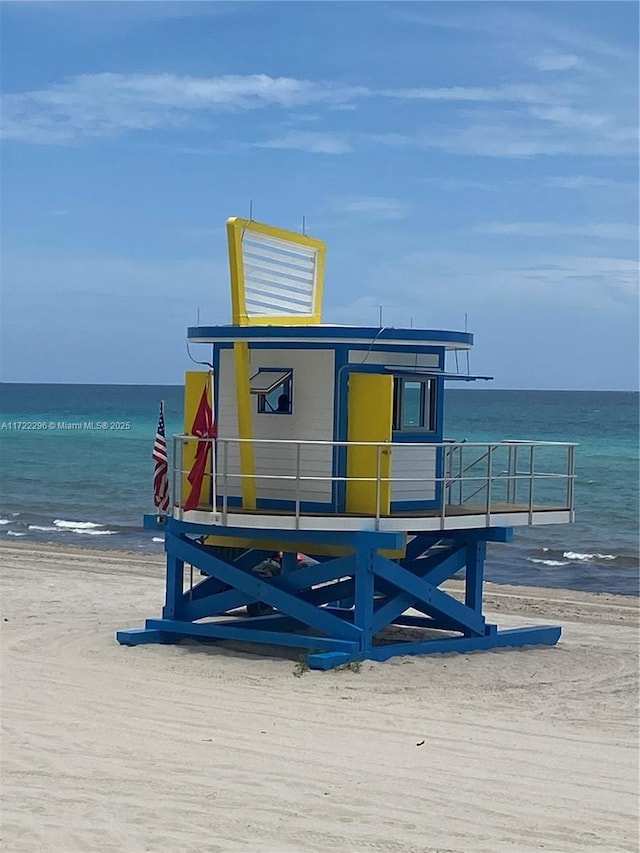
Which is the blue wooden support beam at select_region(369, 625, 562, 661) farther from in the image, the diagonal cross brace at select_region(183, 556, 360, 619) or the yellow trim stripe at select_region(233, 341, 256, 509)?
the yellow trim stripe at select_region(233, 341, 256, 509)

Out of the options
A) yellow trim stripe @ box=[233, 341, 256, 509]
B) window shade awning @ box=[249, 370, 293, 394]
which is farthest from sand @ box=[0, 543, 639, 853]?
window shade awning @ box=[249, 370, 293, 394]

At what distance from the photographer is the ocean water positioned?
3059 centimetres

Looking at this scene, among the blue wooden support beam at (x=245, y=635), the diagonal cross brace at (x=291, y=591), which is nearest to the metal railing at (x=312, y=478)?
the diagonal cross brace at (x=291, y=591)

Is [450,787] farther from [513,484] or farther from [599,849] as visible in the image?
[513,484]

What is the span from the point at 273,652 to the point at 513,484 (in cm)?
409

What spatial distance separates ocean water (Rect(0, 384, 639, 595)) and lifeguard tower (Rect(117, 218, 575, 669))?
11721mm

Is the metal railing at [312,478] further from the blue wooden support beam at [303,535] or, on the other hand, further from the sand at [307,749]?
the sand at [307,749]

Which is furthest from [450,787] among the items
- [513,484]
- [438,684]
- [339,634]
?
[513,484]

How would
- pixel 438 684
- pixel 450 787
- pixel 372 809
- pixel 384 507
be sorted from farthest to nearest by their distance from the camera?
pixel 384 507 < pixel 438 684 < pixel 450 787 < pixel 372 809

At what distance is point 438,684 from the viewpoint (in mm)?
13680

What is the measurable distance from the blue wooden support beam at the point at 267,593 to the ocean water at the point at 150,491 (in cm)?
1276

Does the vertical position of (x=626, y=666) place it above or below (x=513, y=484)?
below

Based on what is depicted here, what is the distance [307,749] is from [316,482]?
4.32 metres

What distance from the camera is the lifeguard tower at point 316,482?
47.4ft
